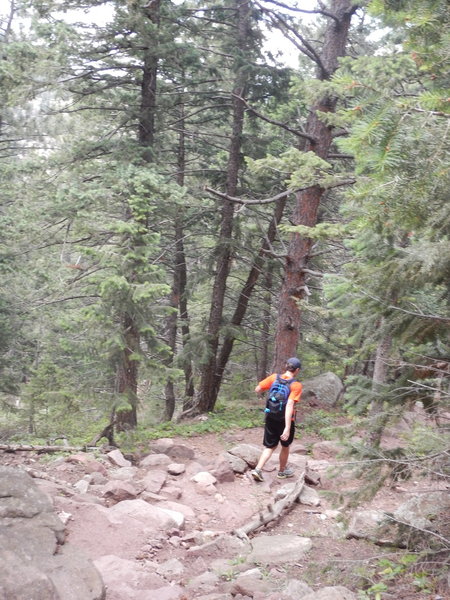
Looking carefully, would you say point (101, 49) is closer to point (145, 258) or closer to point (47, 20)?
point (47, 20)

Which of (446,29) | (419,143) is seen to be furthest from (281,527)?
(446,29)

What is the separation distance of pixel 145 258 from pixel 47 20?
5059 millimetres

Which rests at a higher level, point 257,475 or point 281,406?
point 281,406

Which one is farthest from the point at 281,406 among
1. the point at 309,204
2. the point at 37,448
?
the point at 309,204

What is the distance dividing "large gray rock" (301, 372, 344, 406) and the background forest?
902 millimetres

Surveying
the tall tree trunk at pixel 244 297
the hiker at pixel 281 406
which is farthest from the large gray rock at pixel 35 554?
the tall tree trunk at pixel 244 297

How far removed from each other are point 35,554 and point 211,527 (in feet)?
9.02

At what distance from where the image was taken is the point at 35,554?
15.1ft

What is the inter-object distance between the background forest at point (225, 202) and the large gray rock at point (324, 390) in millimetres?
902

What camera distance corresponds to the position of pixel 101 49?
9.75 m

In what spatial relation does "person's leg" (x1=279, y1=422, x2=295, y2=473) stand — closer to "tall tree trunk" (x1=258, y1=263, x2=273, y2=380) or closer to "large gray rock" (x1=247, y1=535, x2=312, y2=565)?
"large gray rock" (x1=247, y1=535, x2=312, y2=565)

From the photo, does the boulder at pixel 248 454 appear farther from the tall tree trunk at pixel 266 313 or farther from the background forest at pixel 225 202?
the tall tree trunk at pixel 266 313

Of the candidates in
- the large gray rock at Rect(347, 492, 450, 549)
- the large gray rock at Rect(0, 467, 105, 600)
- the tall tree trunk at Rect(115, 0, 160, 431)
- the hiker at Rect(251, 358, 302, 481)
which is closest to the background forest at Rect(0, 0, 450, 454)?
the tall tree trunk at Rect(115, 0, 160, 431)

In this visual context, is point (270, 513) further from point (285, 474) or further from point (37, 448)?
point (37, 448)
